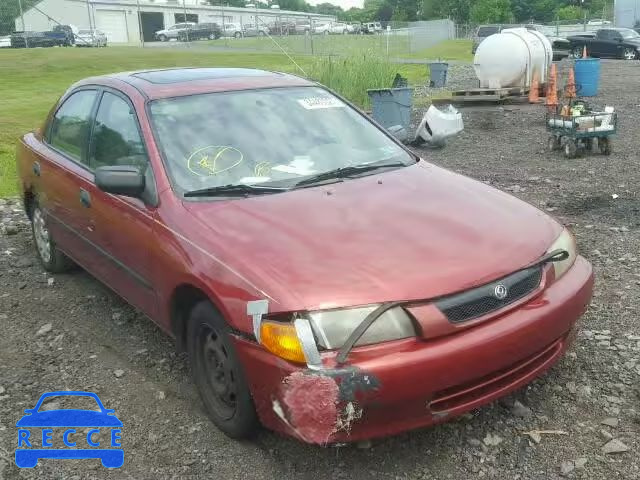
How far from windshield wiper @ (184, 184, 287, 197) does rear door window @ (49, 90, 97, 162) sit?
1.35 meters

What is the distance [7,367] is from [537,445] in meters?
2.99

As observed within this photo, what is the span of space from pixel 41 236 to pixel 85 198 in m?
1.41

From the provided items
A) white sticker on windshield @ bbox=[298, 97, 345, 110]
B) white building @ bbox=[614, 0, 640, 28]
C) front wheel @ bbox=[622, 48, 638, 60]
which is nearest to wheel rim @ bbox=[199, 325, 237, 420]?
white sticker on windshield @ bbox=[298, 97, 345, 110]

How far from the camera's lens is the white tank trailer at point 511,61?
15.0 m

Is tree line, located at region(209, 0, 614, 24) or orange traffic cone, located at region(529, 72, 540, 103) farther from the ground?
tree line, located at region(209, 0, 614, 24)

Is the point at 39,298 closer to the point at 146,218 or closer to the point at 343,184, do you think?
the point at 146,218

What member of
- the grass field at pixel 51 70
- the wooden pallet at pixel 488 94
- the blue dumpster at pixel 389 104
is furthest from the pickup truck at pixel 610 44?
the blue dumpster at pixel 389 104

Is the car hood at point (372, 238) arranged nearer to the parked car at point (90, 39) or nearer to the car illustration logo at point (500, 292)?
the car illustration logo at point (500, 292)

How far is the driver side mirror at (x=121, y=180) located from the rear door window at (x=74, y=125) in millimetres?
1029

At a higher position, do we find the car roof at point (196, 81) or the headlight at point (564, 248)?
the car roof at point (196, 81)

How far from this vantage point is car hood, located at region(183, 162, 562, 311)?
268 centimetres

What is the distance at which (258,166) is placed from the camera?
3641 mm

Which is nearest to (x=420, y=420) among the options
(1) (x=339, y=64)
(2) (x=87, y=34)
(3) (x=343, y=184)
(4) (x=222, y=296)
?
(4) (x=222, y=296)

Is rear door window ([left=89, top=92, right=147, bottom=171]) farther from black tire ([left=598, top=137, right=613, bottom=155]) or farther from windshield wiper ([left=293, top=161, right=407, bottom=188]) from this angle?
black tire ([left=598, top=137, right=613, bottom=155])
